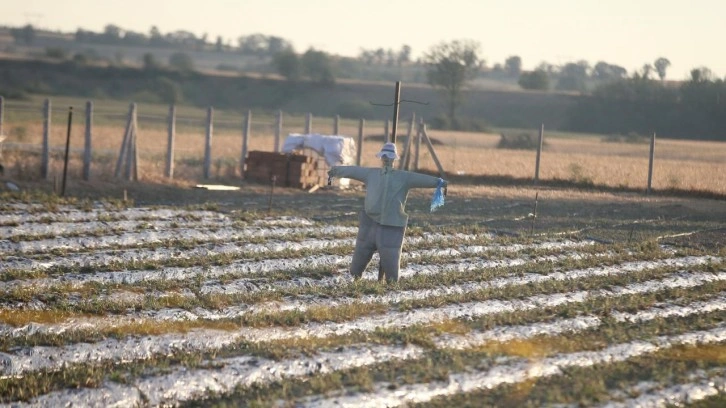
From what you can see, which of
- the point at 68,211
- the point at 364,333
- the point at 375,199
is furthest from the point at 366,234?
the point at 68,211

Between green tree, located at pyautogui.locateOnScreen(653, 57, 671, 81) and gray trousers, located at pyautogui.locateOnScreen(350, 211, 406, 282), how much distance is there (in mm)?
58574

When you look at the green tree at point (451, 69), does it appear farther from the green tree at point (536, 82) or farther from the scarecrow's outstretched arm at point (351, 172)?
the scarecrow's outstretched arm at point (351, 172)

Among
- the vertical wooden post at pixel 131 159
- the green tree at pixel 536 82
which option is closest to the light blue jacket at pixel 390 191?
the vertical wooden post at pixel 131 159

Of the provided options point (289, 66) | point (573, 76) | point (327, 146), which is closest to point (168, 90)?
point (289, 66)

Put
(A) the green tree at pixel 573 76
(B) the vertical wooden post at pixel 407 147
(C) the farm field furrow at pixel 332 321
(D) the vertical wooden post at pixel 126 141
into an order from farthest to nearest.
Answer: (A) the green tree at pixel 573 76 < (B) the vertical wooden post at pixel 407 147 < (D) the vertical wooden post at pixel 126 141 < (C) the farm field furrow at pixel 332 321

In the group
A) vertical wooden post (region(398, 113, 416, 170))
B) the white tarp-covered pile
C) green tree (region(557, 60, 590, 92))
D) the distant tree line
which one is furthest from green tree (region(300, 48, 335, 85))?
the white tarp-covered pile

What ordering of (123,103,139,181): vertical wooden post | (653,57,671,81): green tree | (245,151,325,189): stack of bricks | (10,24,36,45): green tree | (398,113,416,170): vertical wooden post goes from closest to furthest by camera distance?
(123,103,139,181): vertical wooden post < (245,151,325,189): stack of bricks < (398,113,416,170): vertical wooden post < (653,57,671,81): green tree < (10,24,36,45): green tree

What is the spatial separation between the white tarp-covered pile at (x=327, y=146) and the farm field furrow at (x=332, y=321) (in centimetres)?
996

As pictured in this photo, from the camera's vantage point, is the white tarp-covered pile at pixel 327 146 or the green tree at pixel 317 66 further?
the green tree at pixel 317 66

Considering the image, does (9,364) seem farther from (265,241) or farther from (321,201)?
(321,201)

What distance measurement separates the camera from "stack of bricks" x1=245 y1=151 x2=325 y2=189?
2672 centimetres

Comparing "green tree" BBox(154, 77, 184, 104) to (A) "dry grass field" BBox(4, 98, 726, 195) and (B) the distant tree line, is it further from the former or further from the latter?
(A) "dry grass field" BBox(4, 98, 726, 195)

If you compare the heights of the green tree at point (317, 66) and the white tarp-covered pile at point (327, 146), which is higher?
the green tree at point (317, 66)

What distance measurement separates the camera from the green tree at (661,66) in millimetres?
70625
